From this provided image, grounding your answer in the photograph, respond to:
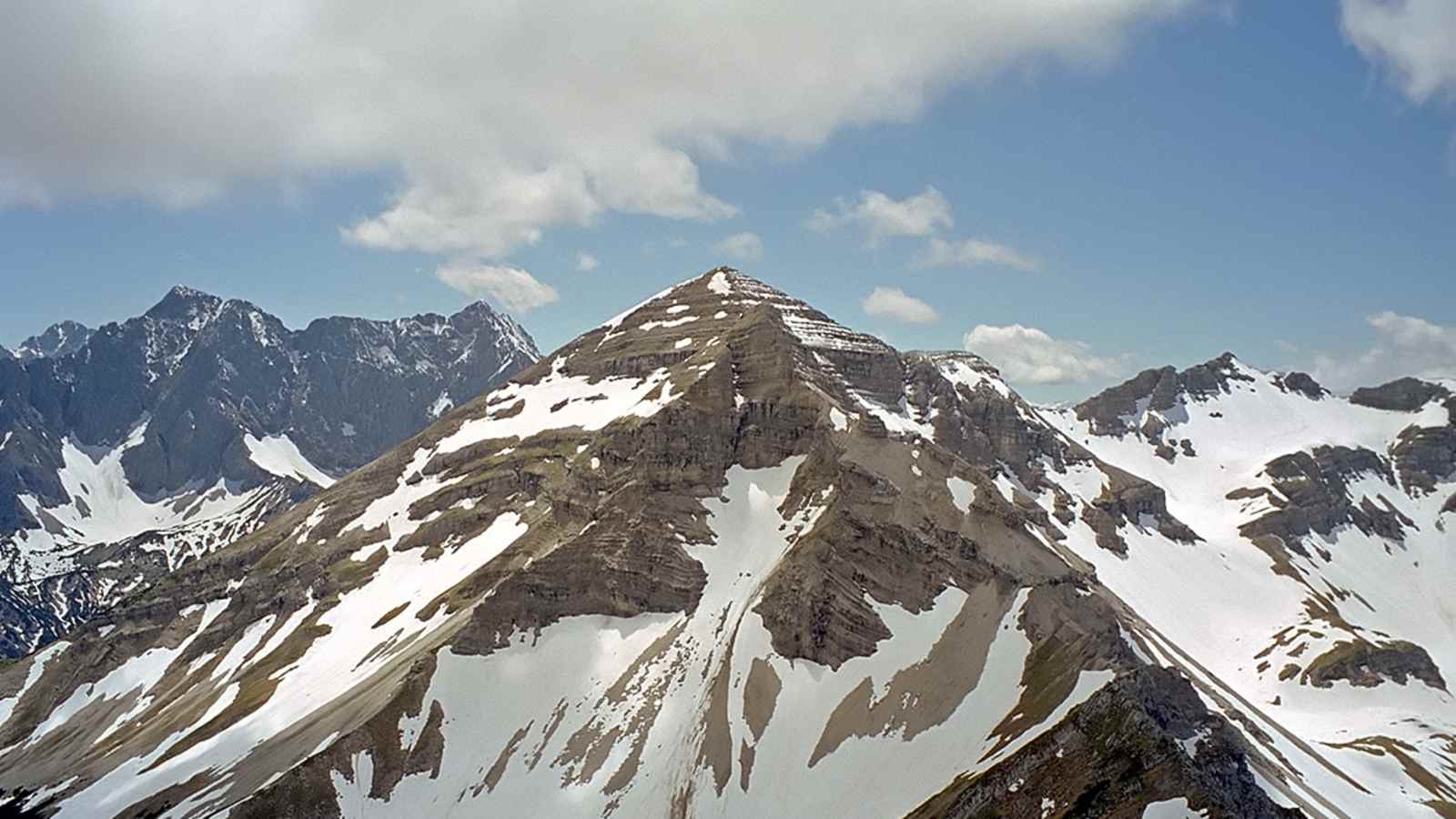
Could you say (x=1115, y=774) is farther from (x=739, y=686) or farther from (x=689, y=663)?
(x=689, y=663)

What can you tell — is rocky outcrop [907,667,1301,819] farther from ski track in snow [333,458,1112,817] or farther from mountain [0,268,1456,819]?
ski track in snow [333,458,1112,817]

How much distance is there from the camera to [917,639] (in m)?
130

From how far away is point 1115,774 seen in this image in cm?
8231

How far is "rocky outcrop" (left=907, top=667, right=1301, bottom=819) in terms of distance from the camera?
79.7m

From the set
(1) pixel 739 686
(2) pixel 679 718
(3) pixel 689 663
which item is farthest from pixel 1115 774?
(3) pixel 689 663

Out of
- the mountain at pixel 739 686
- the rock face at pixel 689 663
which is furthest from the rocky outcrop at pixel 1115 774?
the rock face at pixel 689 663

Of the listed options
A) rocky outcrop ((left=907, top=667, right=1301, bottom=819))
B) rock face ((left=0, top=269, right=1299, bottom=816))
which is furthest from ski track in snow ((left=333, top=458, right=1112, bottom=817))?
rocky outcrop ((left=907, top=667, right=1301, bottom=819))

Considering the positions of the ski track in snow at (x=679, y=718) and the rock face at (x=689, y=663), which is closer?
the ski track in snow at (x=679, y=718)

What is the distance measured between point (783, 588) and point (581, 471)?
191 feet

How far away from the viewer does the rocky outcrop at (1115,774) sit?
261ft

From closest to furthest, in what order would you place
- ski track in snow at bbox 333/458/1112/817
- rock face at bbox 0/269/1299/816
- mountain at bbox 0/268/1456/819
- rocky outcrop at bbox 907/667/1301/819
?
rocky outcrop at bbox 907/667/1301/819
mountain at bbox 0/268/1456/819
ski track in snow at bbox 333/458/1112/817
rock face at bbox 0/269/1299/816

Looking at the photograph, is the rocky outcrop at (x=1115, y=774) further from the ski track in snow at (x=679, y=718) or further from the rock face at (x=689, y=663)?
the ski track in snow at (x=679, y=718)

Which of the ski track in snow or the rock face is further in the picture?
the rock face

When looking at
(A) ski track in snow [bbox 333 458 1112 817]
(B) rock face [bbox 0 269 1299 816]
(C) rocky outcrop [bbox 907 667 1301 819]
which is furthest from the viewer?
(B) rock face [bbox 0 269 1299 816]
